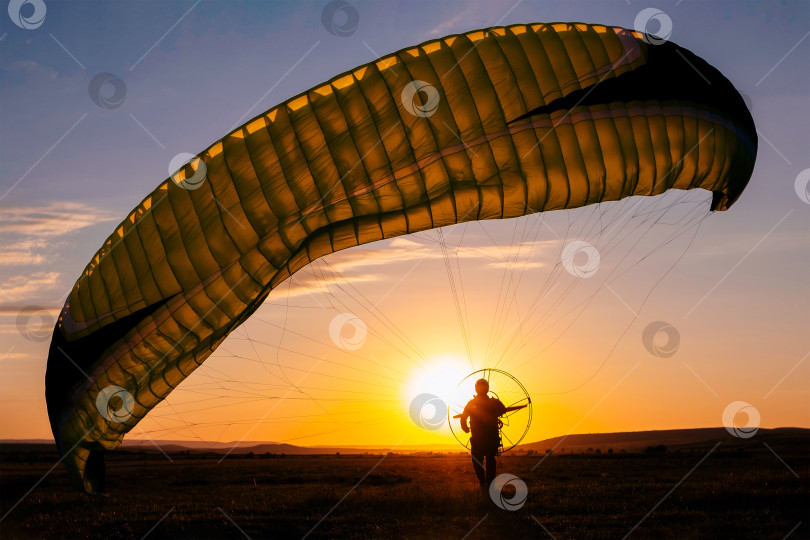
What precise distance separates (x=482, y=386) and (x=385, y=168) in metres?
4.72

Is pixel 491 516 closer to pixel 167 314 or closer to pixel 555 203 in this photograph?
pixel 555 203

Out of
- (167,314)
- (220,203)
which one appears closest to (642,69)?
(220,203)

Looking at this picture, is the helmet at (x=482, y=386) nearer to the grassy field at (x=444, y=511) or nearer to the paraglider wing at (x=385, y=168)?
the grassy field at (x=444, y=511)

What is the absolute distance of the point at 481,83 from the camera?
33.7 feet

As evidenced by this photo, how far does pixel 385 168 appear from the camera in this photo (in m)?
10.1

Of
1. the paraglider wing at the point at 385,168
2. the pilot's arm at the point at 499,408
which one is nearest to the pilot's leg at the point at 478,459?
the pilot's arm at the point at 499,408

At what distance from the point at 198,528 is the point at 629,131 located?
8.45 m

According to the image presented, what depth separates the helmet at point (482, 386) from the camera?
1312 centimetres

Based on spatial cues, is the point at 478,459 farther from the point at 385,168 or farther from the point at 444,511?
the point at 385,168

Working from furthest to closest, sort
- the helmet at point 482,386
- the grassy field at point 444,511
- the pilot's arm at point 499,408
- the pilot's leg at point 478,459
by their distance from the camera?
the helmet at point 482,386 < the pilot's arm at point 499,408 < the pilot's leg at point 478,459 < the grassy field at point 444,511

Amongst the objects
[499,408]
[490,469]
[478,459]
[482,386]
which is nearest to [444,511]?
[478,459]

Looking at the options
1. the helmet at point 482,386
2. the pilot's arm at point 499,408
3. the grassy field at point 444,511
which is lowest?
the grassy field at point 444,511

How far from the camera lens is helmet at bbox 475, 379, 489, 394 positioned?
13117mm

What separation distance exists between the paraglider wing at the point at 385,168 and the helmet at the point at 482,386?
3.59 metres
